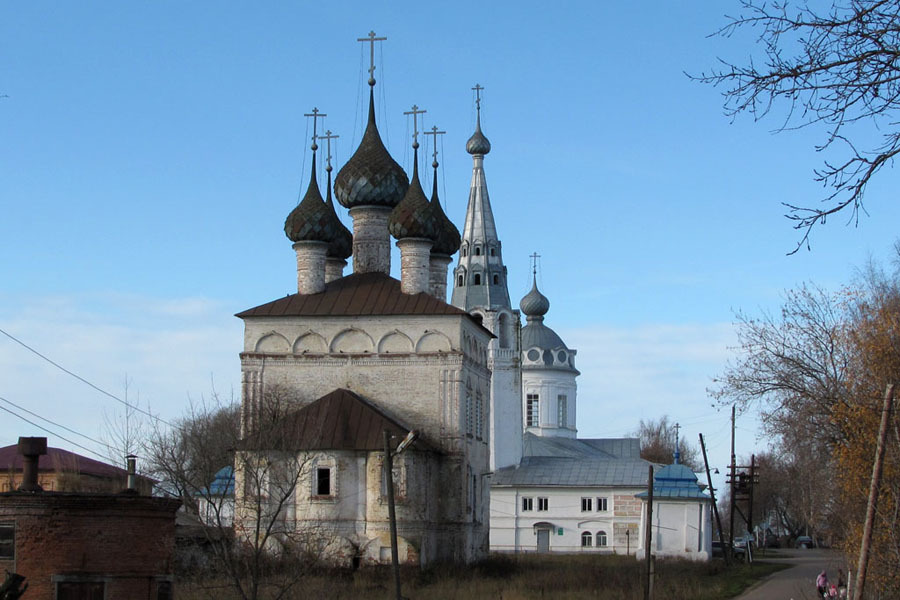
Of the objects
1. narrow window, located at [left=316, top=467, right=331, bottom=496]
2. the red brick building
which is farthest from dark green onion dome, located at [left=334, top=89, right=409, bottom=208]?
the red brick building

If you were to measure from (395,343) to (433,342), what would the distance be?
39.7 inches

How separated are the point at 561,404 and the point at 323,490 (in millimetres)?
39186

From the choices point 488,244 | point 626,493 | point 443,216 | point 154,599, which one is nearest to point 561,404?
point 488,244

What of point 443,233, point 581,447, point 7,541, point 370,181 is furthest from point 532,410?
point 7,541

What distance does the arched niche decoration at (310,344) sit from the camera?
110ft

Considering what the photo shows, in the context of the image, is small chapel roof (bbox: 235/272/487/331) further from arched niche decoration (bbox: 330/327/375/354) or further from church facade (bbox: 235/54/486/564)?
arched niche decoration (bbox: 330/327/375/354)

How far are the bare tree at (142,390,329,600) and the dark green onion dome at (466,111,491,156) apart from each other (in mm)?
28316

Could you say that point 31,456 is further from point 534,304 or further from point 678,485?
point 534,304

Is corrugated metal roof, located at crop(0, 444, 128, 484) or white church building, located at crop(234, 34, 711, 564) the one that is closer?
white church building, located at crop(234, 34, 711, 564)

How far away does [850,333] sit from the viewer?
22.0 m

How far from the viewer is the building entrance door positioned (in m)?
51.1

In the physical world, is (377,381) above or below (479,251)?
below

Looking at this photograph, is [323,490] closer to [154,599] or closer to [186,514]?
[186,514]

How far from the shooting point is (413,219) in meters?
34.5
